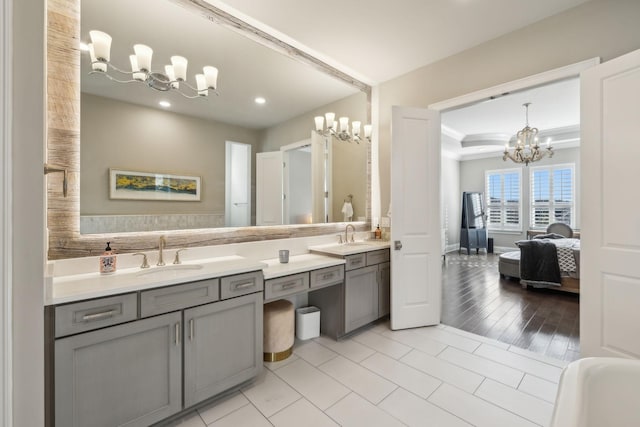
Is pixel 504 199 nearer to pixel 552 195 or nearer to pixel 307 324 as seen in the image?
pixel 552 195

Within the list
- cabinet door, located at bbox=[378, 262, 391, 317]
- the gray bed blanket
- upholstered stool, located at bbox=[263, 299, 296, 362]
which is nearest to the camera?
upholstered stool, located at bbox=[263, 299, 296, 362]

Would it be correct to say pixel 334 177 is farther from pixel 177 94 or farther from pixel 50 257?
pixel 50 257

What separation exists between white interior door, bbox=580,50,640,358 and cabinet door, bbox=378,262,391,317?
163cm

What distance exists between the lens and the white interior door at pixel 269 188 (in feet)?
8.91

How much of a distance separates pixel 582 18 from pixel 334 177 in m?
2.57

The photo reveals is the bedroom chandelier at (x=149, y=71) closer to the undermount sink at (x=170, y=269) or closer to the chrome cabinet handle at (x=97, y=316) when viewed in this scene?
the undermount sink at (x=170, y=269)

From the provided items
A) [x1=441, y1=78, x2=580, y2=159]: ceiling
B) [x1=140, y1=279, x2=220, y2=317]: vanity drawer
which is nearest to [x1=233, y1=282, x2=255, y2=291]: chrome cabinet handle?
[x1=140, y1=279, x2=220, y2=317]: vanity drawer

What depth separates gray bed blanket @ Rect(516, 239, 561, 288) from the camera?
423 cm

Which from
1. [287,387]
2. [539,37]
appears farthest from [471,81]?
[287,387]

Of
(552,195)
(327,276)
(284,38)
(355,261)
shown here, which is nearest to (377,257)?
(355,261)

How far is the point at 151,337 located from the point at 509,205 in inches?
357

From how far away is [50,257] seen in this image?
1.68 meters

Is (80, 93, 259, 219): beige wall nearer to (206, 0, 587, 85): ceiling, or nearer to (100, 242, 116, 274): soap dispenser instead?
(100, 242, 116, 274): soap dispenser

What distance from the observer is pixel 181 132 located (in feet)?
7.31
